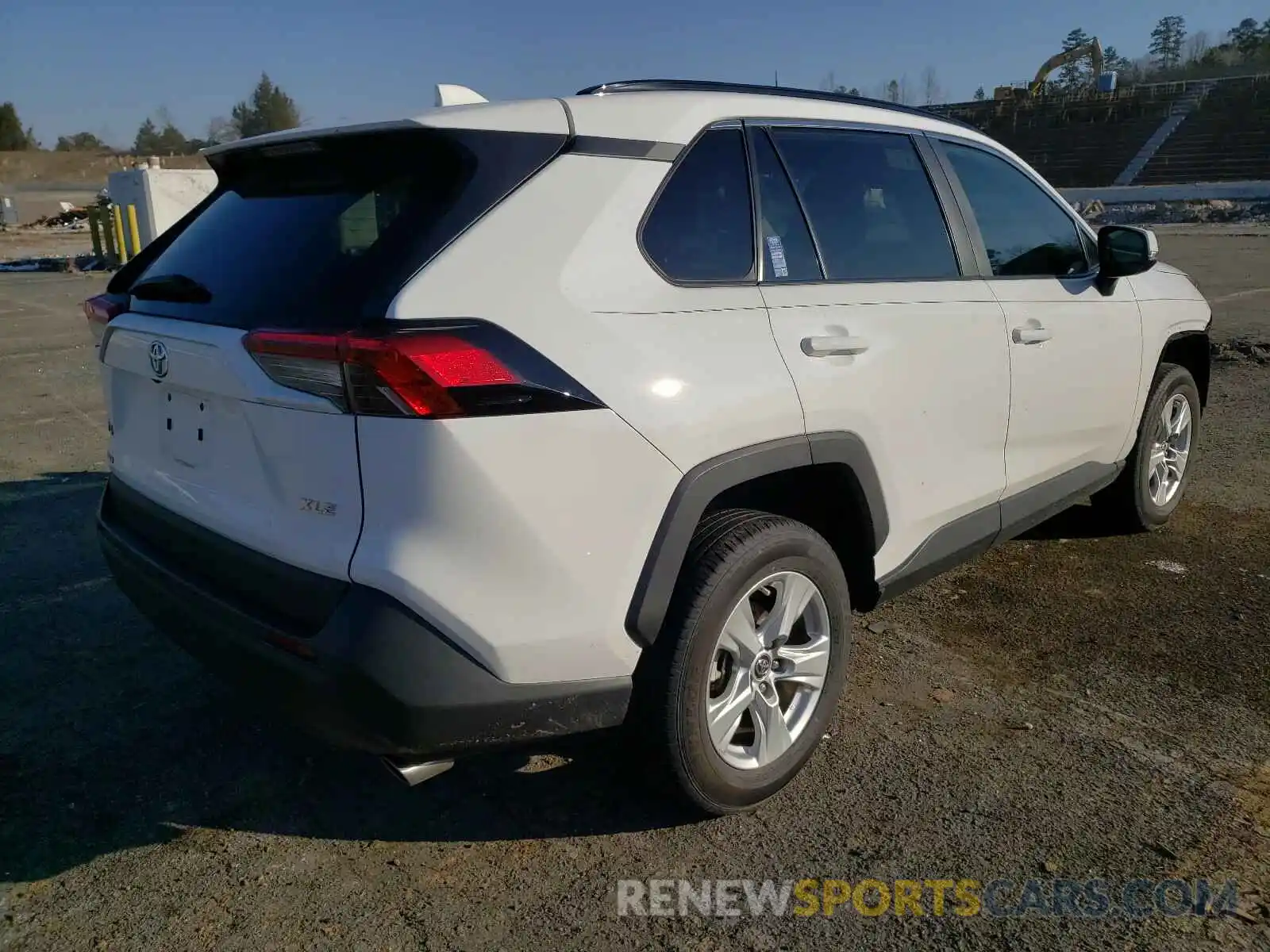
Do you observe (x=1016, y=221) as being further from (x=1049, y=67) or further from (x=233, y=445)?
(x=1049, y=67)

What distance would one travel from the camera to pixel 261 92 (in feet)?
286

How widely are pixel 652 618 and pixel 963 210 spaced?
2.14 metres

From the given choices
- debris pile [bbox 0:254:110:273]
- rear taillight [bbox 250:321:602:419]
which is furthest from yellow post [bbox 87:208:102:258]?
rear taillight [bbox 250:321:602:419]

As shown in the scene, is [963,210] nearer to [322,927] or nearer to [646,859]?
[646,859]

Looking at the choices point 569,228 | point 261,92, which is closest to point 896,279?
point 569,228

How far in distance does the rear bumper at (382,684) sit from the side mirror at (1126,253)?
293 centimetres

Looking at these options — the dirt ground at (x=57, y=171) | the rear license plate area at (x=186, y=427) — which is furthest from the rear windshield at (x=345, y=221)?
the dirt ground at (x=57, y=171)

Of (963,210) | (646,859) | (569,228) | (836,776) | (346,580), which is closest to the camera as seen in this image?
(346,580)

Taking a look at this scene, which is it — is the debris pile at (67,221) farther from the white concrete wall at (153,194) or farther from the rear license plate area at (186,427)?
the rear license plate area at (186,427)

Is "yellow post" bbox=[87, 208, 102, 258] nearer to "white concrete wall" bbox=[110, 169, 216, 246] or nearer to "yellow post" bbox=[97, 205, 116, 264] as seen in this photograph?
"yellow post" bbox=[97, 205, 116, 264]

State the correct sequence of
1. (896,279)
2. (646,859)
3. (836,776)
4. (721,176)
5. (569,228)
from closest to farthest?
(569,228)
(646,859)
(721,176)
(836,776)
(896,279)

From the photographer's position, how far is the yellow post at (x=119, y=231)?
20.3 meters

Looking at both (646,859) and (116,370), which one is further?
(116,370)

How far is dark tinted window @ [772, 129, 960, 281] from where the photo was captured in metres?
3.08
